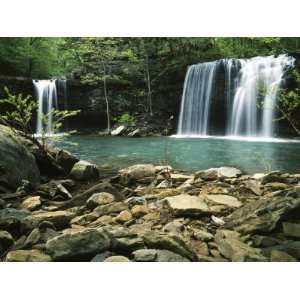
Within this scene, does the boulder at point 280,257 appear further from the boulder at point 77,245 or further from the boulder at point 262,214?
the boulder at point 77,245

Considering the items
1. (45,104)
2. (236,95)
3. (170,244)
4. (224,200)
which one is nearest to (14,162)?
(45,104)

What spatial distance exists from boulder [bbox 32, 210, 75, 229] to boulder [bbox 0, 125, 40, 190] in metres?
0.59

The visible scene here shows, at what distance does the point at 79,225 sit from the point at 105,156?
965 mm

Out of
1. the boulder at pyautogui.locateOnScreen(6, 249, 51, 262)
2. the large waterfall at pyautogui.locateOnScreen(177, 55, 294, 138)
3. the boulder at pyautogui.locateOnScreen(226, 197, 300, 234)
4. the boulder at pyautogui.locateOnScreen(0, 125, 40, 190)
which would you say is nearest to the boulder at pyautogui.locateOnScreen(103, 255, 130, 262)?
the boulder at pyautogui.locateOnScreen(6, 249, 51, 262)

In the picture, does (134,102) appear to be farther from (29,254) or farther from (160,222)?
(29,254)

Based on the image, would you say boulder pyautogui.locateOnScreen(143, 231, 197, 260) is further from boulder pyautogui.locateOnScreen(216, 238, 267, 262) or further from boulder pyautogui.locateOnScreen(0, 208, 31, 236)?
boulder pyautogui.locateOnScreen(0, 208, 31, 236)

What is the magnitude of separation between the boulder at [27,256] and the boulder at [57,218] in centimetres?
29

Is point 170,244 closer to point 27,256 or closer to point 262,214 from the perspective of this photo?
point 262,214

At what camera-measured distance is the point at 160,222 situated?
256 cm

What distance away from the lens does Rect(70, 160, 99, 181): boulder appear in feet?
11.0

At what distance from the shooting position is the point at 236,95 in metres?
4.68

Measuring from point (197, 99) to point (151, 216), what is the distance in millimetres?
2736

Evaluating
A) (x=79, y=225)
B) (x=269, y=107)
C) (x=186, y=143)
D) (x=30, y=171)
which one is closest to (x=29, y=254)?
(x=79, y=225)

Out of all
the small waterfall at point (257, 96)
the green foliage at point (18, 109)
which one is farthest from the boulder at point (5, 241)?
the small waterfall at point (257, 96)
